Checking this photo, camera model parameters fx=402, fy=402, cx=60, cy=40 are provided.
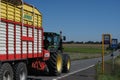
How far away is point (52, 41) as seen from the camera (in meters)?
24.0

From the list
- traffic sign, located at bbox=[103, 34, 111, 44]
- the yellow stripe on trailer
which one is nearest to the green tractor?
traffic sign, located at bbox=[103, 34, 111, 44]

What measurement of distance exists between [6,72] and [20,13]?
262cm

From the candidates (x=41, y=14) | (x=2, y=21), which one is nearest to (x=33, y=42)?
(x=41, y=14)

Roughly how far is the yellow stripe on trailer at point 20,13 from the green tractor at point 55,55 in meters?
3.97

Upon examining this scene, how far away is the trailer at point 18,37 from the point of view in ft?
47.1

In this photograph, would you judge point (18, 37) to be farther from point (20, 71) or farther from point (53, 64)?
point (53, 64)

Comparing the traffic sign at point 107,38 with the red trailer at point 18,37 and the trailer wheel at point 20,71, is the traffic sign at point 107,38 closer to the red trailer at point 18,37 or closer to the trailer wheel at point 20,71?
the red trailer at point 18,37

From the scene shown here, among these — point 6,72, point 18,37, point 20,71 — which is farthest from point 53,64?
point 6,72

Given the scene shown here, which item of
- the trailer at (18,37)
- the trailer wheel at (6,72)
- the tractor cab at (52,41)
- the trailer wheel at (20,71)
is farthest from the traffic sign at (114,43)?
the trailer wheel at (6,72)

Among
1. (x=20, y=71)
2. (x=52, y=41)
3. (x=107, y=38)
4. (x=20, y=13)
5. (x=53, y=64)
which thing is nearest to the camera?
(x=20, y=13)

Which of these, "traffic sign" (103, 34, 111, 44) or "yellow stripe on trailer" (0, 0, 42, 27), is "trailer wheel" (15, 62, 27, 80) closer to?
"yellow stripe on trailer" (0, 0, 42, 27)

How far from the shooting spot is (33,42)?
57.3ft

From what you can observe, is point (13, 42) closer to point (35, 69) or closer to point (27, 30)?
point (27, 30)

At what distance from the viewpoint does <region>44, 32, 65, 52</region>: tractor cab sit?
915 inches
